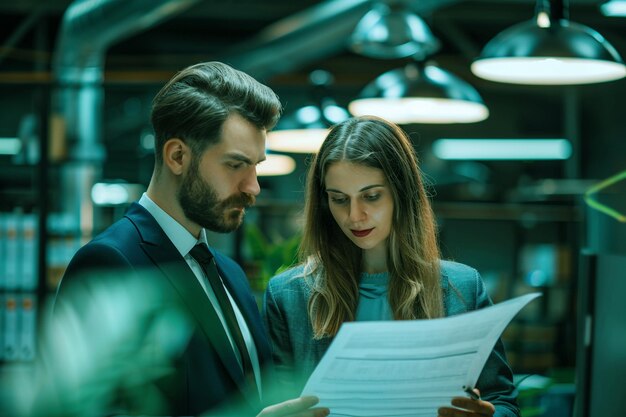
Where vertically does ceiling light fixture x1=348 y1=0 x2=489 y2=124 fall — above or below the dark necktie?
above

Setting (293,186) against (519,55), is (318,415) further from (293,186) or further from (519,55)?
(293,186)

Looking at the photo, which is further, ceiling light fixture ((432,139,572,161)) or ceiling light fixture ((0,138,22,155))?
ceiling light fixture ((432,139,572,161))

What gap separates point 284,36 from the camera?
6.05m

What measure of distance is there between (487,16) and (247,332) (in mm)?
6654

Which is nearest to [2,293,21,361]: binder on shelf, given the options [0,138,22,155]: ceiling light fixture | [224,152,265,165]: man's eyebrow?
[224,152,265,165]: man's eyebrow

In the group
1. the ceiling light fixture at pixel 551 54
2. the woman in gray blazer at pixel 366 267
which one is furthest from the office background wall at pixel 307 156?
the ceiling light fixture at pixel 551 54

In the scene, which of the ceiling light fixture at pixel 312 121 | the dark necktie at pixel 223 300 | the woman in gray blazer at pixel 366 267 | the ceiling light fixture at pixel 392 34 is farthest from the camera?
the ceiling light fixture at pixel 312 121

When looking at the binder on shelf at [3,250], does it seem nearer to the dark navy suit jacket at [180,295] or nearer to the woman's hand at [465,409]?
the dark navy suit jacket at [180,295]

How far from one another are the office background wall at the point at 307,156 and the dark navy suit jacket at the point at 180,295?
845mm

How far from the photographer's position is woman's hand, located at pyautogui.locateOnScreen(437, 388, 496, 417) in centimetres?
142

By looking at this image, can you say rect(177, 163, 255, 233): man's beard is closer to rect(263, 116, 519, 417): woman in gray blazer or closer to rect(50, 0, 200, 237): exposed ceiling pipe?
rect(263, 116, 519, 417): woman in gray blazer

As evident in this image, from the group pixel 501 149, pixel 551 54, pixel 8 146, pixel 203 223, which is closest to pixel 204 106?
pixel 203 223

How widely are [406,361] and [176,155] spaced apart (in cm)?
63

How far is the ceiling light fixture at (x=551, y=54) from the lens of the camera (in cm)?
262
